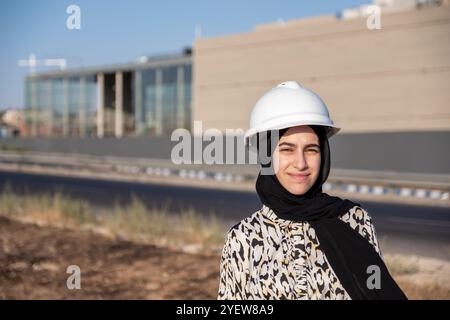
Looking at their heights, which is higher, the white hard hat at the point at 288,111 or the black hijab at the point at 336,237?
the white hard hat at the point at 288,111

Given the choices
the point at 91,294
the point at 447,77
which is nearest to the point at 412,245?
the point at 91,294

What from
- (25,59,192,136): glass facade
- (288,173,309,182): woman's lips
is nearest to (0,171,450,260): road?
(288,173,309,182): woman's lips

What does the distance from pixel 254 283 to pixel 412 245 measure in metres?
8.78

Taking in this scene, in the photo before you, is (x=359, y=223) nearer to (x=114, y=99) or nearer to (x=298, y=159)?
(x=298, y=159)

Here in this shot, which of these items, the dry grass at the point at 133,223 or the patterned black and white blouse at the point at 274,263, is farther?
the dry grass at the point at 133,223

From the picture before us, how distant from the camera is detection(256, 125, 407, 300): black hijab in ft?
7.64

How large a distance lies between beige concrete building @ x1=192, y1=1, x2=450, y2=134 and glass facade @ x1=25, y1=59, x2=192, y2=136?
12.3 ft

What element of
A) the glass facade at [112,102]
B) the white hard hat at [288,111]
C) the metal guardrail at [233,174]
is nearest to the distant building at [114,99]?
the glass facade at [112,102]

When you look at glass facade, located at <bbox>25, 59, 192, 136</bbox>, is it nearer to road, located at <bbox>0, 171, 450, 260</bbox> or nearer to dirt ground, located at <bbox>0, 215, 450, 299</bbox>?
road, located at <bbox>0, 171, 450, 260</bbox>

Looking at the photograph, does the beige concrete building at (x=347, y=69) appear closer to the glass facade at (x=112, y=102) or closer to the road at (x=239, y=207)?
the glass facade at (x=112, y=102)

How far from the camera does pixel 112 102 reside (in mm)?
53031

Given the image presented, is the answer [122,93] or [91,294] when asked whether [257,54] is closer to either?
[122,93]

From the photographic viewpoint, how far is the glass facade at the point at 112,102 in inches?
1850

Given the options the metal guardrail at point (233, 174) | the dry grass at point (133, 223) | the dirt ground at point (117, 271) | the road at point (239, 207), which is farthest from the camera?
the metal guardrail at point (233, 174)
